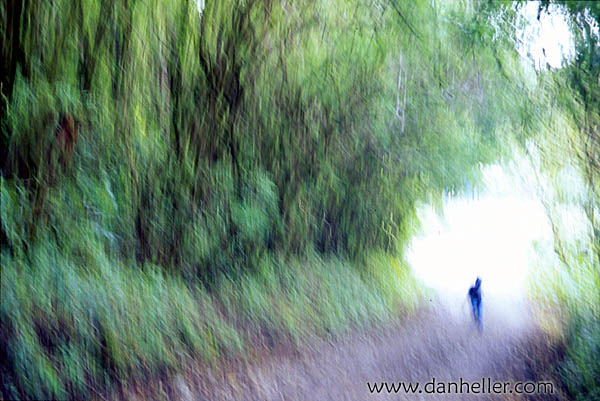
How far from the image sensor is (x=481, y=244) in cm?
753

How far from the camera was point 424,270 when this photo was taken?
8039 millimetres

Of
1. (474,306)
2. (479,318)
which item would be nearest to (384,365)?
(479,318)

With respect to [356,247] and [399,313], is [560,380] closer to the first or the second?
[399,313]

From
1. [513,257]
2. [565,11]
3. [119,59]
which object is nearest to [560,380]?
[513,257]

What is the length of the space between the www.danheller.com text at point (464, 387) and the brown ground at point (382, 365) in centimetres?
5

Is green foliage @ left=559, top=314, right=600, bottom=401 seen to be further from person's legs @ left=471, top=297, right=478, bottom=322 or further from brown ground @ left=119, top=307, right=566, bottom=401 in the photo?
person's legs @ left=471, top=297, right=478, bottom=322

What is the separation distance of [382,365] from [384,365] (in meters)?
0.02

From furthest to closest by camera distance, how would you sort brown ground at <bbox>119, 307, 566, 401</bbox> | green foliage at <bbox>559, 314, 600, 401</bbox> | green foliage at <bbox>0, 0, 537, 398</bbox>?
brown ground at <bbox>119, 307, 566, 401</bbox> → green foliage at <bbox>559, 314, 600, 401</bbox> → green foliage at <bbox>0, 0, 537, 398</bbox>

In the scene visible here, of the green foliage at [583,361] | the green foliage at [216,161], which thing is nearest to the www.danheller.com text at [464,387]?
the green foliage at [583,361]

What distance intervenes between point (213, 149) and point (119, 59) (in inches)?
51.0

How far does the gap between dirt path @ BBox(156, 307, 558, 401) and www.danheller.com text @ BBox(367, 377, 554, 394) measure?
6 cm

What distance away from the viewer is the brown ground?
4488 millimetres

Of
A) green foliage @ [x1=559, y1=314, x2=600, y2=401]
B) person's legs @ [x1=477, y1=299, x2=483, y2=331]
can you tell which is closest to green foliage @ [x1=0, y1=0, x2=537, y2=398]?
person's legs @ [x1=477, y1=299, x2=483, y2=331]

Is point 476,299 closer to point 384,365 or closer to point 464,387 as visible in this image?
point 384,365
